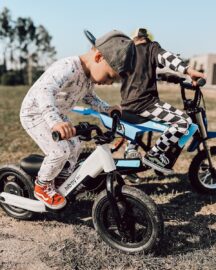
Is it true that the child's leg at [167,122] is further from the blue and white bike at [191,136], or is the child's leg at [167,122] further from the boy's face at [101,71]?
the boy's face at [101,71]

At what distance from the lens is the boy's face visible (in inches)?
117

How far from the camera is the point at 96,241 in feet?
11.5

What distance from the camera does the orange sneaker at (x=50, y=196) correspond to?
349cm

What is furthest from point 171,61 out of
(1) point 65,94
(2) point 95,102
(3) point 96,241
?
(3) point 96,241

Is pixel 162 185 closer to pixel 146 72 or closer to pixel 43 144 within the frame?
pixel 146 72

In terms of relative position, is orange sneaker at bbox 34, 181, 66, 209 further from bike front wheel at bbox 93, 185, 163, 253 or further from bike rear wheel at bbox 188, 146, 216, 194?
bike rear wheel at bbox 188, 146, 216, 194

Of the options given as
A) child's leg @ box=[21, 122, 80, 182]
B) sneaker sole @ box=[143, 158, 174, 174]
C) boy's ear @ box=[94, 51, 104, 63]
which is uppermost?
boy's ear @ box=[94, 51, 104, 63]

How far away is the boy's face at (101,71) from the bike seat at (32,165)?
3.42 ft

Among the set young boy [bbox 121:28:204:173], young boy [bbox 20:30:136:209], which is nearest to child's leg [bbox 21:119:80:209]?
young boy [bbox 20:30:136:209]

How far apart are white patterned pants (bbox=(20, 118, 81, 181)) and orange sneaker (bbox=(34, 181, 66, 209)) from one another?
9cm

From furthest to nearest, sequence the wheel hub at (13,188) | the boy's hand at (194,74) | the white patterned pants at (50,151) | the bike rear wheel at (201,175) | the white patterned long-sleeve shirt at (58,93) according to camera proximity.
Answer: the bike rear wheel at (201,175) < the boy's hand at (194,74) < the wheel hub at (13,188) < the white patterned pants at (50,151) < the white patterned long-sleeve shirt at (58,93)

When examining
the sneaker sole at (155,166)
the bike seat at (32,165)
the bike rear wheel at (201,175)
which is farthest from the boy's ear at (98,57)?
A: the bike rear wheel at (201,175)

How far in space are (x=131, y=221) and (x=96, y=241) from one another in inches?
18.5

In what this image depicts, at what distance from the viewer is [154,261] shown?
3.13 meters
